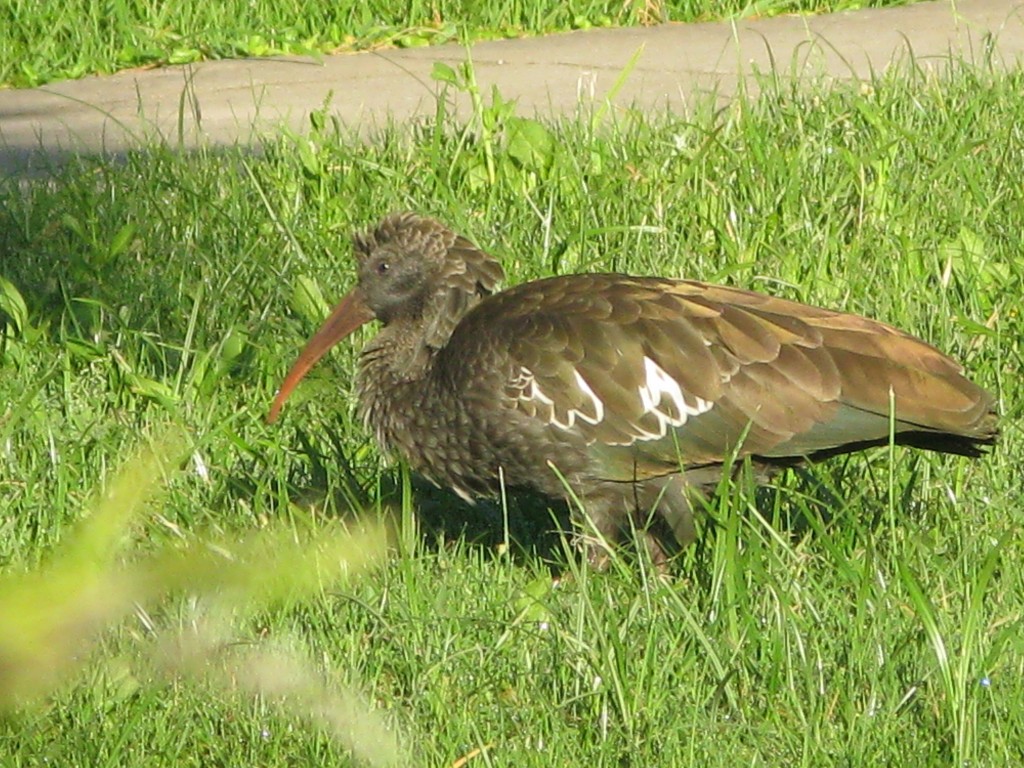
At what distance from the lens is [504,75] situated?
8328 millimetres

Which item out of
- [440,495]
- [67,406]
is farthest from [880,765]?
[67,406]

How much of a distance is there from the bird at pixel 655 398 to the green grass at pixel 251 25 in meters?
4.53

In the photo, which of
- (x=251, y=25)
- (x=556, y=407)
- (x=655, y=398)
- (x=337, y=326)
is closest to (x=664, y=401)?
(x=655, y=398)

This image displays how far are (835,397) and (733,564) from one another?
659 mm

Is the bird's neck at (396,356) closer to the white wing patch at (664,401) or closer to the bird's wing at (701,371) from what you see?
the bird's wing at (701,371)

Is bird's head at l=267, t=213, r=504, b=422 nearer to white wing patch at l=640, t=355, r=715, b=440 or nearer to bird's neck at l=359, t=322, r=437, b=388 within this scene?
bird's neck at l=359, t=322, r=437, b=388

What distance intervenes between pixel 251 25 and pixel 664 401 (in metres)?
5.46

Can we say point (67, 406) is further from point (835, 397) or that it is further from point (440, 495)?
point (835, 397)

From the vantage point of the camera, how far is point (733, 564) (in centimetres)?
347

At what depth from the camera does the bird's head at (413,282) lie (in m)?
4.47

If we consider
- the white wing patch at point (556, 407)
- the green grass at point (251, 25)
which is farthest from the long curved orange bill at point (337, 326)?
the green grass at point (251, 25)

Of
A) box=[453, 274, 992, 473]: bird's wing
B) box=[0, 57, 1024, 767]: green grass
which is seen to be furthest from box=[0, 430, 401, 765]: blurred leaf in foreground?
box=[453, 274, 992, 473]: bird's wing

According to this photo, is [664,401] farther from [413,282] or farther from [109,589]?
[109,589]

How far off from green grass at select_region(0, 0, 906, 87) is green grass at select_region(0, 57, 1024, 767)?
6.28 feet
